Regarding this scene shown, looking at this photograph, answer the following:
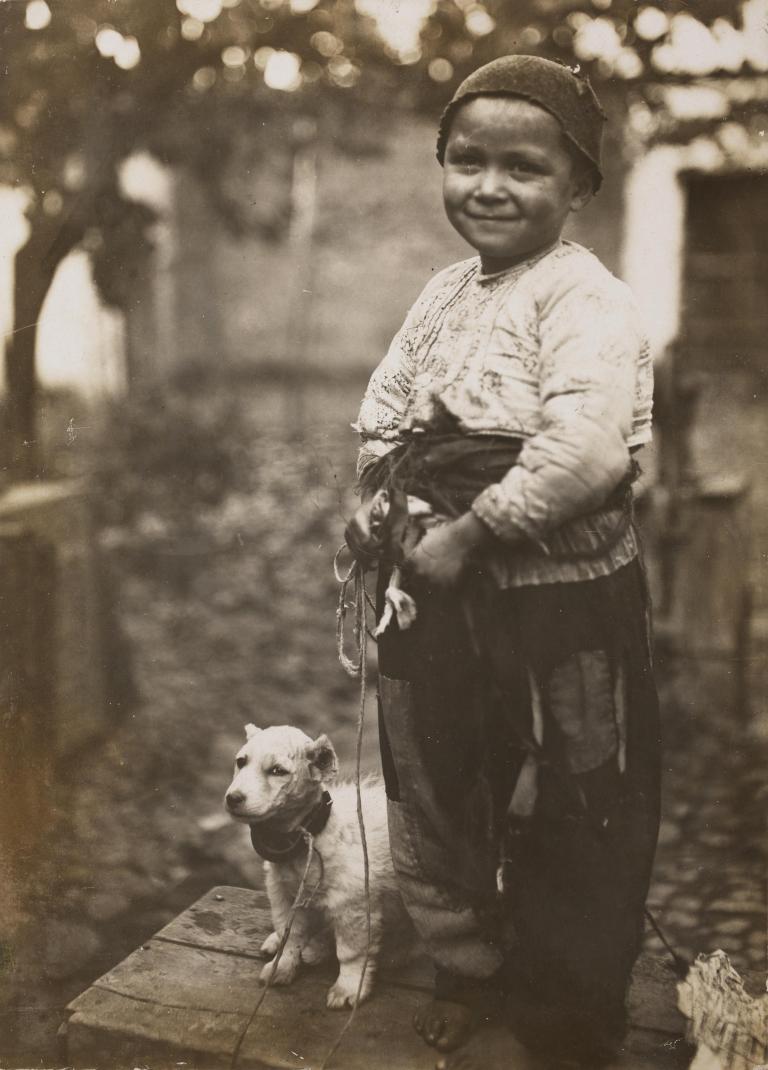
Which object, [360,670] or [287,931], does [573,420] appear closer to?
[360,670]

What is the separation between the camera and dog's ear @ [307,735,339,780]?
8.39 ft

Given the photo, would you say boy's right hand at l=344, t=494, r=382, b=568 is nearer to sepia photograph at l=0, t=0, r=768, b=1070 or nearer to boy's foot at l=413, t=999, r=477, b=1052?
sepia photograph at l=0, t=0, r=768, b=1070

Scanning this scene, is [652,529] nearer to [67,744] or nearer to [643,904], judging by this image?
[643,904]

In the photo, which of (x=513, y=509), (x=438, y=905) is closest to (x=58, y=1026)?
(x=438, y=905)

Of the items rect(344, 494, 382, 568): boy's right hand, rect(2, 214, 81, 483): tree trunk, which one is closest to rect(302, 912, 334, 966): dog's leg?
rect(344, 494, 382, 568): boy's right hand

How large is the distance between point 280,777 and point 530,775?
0.63 m

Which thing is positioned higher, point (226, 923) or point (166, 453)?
point (166, 453)

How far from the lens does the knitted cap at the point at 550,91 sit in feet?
6.98

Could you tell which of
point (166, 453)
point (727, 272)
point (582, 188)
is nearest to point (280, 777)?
point (166, 453)

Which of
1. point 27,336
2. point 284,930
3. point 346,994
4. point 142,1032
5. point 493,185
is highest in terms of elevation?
point 493,185

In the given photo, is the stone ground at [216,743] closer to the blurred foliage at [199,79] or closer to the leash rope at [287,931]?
the leash rope at [287,931]

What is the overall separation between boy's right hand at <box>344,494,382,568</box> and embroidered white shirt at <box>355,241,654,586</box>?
162 mm

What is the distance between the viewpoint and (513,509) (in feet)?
6.79

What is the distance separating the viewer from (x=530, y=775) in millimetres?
2238
